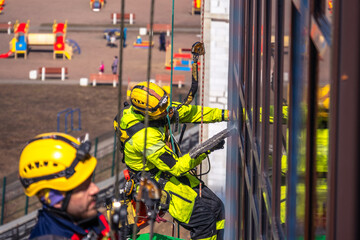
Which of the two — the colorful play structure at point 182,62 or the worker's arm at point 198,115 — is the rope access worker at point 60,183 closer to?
the worker's arm at point 198,115

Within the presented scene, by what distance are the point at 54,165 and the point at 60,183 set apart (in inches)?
4.6

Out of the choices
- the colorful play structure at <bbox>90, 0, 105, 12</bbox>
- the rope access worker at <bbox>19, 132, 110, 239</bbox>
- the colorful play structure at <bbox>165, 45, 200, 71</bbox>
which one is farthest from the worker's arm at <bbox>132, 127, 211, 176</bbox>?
the colorful play structure at <bbox>90, 0, 105, 12</bbox>

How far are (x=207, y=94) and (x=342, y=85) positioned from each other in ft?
38.7

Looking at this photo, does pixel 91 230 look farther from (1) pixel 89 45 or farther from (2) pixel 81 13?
(2) pixel 81 13

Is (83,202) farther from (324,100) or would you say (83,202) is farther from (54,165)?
(324,100)

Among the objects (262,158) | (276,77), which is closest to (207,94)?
(262,158)

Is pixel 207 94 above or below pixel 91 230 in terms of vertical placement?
above

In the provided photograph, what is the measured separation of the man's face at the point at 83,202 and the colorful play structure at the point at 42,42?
3055 cm

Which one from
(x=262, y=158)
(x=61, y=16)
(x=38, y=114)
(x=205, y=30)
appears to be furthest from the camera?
(x=61, y=16)

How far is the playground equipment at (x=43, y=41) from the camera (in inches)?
1352

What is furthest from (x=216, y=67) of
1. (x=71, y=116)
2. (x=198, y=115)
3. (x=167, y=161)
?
(x=71, y=116)

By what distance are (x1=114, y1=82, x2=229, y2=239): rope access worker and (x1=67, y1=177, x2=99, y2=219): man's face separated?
3.73m

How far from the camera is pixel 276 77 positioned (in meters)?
5.34

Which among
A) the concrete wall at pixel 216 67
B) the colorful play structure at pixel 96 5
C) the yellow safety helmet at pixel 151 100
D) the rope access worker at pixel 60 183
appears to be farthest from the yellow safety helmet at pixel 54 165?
the colorful play structure at pixel 96 5
